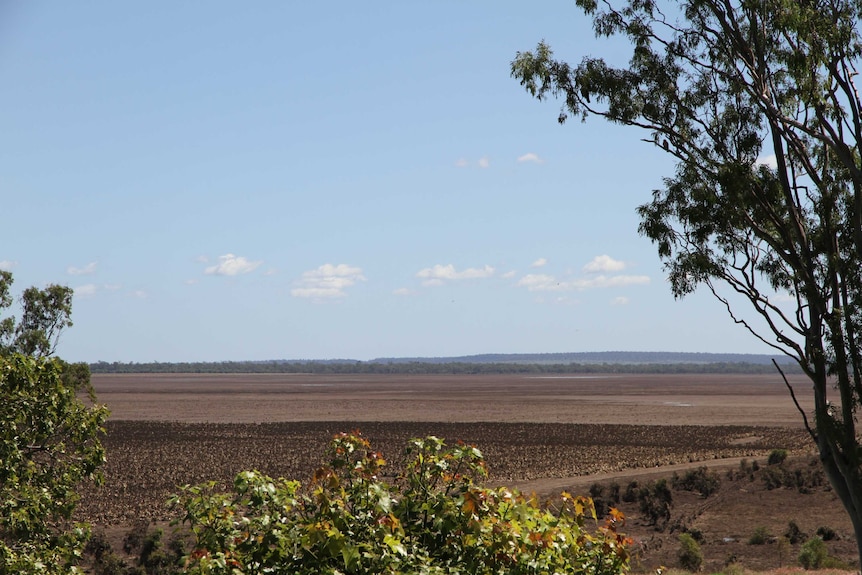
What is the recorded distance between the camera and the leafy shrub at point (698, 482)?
115ft

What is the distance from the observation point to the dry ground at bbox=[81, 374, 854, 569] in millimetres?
Result: 30125

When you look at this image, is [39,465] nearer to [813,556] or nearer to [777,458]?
[813,556]

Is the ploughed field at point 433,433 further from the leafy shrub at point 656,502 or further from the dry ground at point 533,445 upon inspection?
the leafy shrub at point 656,502

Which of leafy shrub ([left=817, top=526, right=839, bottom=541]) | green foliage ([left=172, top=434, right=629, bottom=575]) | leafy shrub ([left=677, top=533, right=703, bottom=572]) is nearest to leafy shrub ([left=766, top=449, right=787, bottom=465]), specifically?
leafy shrub ([left=817, top=526, right=839, bottom=541])

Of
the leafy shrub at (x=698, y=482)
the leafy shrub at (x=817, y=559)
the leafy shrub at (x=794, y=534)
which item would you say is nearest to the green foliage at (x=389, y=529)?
the leafy shrub at (x=817, y=559)

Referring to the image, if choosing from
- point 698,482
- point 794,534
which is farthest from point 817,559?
point 698,482

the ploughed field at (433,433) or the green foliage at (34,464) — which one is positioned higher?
the green foliage at (34,464)

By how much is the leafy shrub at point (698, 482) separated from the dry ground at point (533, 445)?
53 cm

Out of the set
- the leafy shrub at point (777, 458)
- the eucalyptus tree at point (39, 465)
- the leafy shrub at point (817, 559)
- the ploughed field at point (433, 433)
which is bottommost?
the ploughed field at point (433, 433)

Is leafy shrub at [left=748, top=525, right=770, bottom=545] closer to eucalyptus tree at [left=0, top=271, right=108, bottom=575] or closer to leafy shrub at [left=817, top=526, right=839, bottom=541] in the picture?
leafy shrub at [left=817, top=526, right=839, bottom=541]

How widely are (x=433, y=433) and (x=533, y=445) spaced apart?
10.0 meters

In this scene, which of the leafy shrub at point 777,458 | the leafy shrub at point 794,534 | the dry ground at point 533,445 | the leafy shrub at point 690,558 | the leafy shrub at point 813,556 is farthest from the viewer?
the leafy shrub at point 777,458

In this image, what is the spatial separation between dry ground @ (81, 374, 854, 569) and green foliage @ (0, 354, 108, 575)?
17.0m

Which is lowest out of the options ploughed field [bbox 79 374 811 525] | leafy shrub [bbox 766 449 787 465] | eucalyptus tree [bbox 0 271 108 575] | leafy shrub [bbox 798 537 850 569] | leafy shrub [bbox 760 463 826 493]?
ploughed field [bbox 79 374 811 525]
